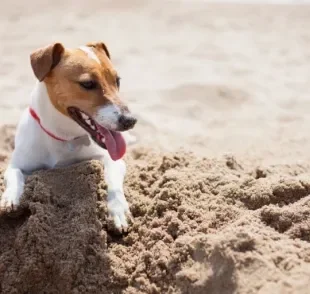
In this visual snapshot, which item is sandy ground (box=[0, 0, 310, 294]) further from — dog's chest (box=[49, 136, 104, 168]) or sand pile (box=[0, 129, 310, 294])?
dog's chest (box=[49, 136, 104, 168])

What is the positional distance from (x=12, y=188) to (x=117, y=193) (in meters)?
0.47

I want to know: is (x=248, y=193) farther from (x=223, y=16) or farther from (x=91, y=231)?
(x=223, y=16)

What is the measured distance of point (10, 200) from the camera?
2664 millimetres

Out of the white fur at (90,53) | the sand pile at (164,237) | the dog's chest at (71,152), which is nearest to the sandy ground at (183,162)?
the sand pile at (164,237)

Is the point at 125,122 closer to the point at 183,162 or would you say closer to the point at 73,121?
the point at 73,121

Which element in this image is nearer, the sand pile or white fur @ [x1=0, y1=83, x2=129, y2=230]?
the sand pile

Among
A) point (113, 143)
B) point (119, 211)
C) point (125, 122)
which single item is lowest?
point (119, 211)

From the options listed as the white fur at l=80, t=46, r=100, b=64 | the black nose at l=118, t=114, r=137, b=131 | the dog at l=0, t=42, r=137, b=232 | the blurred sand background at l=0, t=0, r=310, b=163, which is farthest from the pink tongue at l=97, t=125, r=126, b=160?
the blurred sand background at l=0, t=0, r=310, b=163

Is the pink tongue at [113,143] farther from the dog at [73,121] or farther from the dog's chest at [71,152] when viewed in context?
the dog's chest at [71,152]

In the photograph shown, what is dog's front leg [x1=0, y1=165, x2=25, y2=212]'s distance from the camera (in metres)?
2.65

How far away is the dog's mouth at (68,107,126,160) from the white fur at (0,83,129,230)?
6cm

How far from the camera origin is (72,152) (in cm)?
300

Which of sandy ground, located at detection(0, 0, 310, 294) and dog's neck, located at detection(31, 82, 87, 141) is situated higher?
dog's neck, located at detection(31, 82, 87, 141)

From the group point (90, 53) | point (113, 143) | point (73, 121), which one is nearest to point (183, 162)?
point (113, 143)
